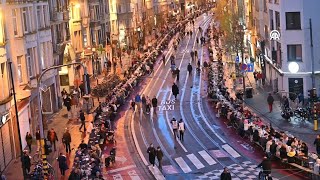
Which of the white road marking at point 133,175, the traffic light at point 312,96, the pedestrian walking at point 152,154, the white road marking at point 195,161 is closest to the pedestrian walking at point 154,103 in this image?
the traffic light at point 312,96

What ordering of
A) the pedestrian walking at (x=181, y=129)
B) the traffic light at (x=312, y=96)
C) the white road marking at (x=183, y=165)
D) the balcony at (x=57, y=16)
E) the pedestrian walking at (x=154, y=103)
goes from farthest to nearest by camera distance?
1. the balcony at (x=57, y=16)
2. the pedestrian walking at (x=154, y=103)
3. the traffic light at (x=312, y=96)
4. the pedestrian walking at (x=181, y=129)
5. the white road marking at (x=183, y=165)

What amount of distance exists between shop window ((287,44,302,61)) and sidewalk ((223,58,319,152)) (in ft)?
13.2

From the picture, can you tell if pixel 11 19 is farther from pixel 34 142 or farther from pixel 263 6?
pixel 263 6

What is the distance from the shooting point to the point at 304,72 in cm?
6203

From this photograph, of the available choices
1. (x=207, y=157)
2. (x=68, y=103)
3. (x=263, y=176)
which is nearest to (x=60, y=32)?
(x=68, y=103)

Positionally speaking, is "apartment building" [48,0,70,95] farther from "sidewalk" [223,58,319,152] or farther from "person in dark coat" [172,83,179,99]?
"sidewalk" [223,58,319,152]

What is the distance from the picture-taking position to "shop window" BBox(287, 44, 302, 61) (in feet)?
207

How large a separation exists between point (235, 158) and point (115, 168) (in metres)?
7.41

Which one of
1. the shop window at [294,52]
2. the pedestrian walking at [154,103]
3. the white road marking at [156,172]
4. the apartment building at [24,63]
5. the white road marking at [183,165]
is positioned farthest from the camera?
the pedestrian walking at [154,103]

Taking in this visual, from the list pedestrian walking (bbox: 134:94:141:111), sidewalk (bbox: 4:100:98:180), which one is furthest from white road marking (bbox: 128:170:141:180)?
pedestrian walking (bbox: 134:94:141:111)

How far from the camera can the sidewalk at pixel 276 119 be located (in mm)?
48806

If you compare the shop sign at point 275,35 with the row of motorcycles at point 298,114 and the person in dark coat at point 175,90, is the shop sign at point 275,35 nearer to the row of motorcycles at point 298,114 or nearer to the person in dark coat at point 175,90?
the person in dark coat at point 175,90

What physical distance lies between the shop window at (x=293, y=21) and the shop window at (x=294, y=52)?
162 centimetres

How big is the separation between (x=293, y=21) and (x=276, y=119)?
12.1 m
